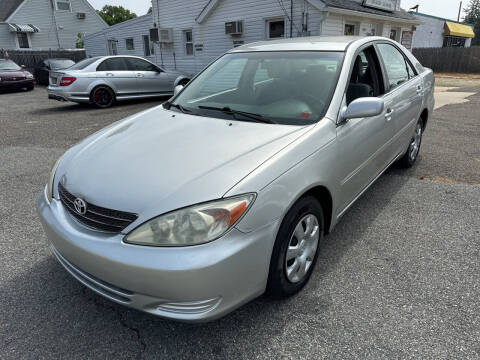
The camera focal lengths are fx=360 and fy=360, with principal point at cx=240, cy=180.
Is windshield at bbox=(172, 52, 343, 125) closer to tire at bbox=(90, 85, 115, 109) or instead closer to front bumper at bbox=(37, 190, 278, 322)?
front bumper at bbox=(37, 190, 278, 322)

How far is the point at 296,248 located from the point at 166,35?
17.1m

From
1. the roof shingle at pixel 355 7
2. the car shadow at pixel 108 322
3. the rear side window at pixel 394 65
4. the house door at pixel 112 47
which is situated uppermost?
the roof shingle at pixel 355 7

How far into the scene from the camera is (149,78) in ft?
A: 38.1

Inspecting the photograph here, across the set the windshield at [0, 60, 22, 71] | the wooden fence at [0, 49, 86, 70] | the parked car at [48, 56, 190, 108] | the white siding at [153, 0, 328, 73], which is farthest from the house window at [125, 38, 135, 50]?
the parked car at [48, 56, 190, 108]

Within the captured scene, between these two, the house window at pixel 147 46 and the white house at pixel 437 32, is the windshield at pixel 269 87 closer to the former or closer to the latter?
the house window at pixel 147 46

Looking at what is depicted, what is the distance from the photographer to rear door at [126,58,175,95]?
37.3 feet

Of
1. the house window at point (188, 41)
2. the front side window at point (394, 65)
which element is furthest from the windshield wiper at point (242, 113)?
the house window at point (188, 41)

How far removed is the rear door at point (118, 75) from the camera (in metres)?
10.7

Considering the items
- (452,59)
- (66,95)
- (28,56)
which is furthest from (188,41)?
(452,59)

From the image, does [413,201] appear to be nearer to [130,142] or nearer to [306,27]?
[130,142]

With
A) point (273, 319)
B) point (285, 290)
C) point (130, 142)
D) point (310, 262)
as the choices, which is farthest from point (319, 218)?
point (130, 142)

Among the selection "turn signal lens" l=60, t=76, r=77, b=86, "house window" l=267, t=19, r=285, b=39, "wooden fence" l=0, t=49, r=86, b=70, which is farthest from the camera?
"wooden fence" l=0, t=49, r=86, b=70

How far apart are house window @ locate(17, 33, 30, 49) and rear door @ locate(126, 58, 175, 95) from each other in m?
23.6

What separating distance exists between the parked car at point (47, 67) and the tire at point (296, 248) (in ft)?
58.8
